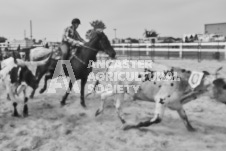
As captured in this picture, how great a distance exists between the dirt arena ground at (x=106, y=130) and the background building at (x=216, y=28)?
137ft

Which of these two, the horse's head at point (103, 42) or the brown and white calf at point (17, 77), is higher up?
the horse's head at point (103, 42)

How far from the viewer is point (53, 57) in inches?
284

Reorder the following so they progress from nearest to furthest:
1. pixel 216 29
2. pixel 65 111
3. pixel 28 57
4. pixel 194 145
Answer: pixel 194 145, pixel 65 111, pixel 28 57, pixel 216 29

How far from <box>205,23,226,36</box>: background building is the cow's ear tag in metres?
43.0

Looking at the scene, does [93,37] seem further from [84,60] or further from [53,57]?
[53,57]

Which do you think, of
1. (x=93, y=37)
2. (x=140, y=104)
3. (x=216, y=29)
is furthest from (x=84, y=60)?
(x=216, y=29)

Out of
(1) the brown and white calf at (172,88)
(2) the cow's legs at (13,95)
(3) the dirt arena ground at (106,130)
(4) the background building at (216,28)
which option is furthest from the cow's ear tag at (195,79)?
(4) the background building at (216,28)

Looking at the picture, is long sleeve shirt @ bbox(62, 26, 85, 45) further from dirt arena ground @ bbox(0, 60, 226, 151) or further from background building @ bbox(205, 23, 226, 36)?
background building @ bbox(205, 23, 226, 36)

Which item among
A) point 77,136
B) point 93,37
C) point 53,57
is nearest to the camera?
point 77,136

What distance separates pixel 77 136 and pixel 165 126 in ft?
5.73

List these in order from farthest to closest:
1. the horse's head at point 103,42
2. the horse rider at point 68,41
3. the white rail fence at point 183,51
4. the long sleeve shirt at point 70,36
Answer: the white rail fence at point 183,51 < the horse rider at point 68,41 < the long sleeve shirt at point 70,36 < the horse's head at point 103,42

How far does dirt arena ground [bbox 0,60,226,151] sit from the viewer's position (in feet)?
13.3

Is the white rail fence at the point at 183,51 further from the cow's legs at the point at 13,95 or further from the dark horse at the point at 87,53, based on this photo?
the cow's legs at the point at 13,95

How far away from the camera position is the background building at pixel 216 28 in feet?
145
